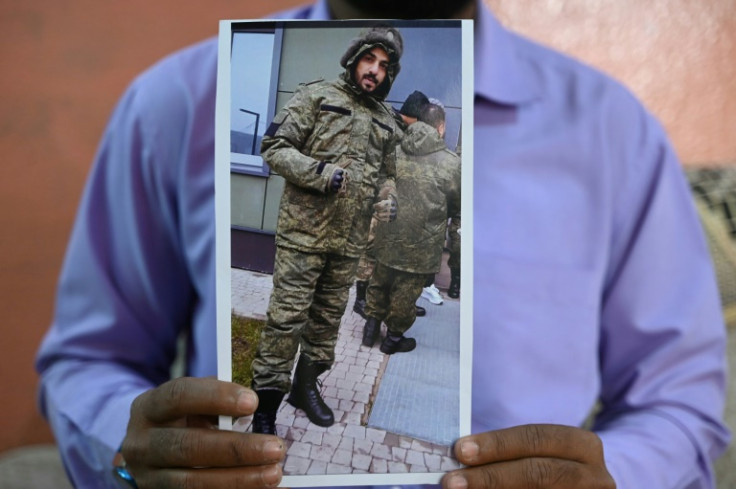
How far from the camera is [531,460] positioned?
0.44 metres

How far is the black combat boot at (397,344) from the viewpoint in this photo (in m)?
0.43

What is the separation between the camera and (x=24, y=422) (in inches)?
32.6

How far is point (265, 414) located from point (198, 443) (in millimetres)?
59

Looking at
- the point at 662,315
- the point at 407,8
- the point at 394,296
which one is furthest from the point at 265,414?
the point at 662,315

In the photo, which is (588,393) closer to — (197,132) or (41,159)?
(197,132)

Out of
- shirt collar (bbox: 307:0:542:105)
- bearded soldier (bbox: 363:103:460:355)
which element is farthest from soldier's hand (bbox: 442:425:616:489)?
shirt collar (bbox: 307:0:542:105)

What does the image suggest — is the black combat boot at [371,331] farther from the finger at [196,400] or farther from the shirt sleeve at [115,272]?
the shirt sleeve at [115,272]

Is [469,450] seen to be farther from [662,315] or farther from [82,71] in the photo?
[82,71]

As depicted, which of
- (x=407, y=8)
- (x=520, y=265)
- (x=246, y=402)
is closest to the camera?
(x=246, y=402)

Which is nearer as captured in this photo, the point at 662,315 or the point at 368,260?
the point at 368,260

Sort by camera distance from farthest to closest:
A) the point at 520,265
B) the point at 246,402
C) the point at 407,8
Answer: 1. the point at 520,265
2. the point at 407,8
3. the point at 246,402

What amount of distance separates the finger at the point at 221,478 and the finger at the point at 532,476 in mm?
138

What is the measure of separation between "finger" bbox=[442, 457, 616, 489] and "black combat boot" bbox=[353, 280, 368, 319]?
0.15 meters

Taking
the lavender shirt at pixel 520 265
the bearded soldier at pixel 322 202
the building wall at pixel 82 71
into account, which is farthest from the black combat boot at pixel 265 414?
the building wall at pixel 82 71
